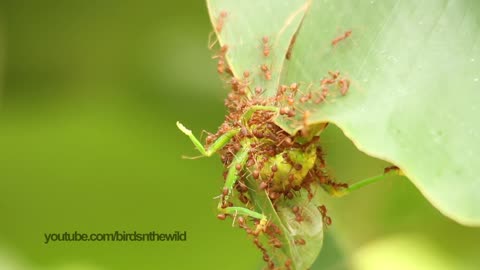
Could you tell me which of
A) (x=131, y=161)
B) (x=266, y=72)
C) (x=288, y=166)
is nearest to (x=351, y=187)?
(x=288, y=166)

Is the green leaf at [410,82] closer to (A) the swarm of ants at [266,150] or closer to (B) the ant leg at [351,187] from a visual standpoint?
(A) the swarm of ants at [266,150]

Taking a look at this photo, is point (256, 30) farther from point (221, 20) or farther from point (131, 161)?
point (131, 161)

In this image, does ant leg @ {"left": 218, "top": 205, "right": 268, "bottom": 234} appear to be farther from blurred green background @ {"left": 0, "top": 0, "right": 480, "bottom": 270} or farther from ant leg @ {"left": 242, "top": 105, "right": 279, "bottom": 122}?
blurred green background @ {"left": 0, "top": 0, "right": 480, "bottom": 270}

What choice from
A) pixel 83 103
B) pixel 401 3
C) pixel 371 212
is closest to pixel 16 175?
pixel 83 103

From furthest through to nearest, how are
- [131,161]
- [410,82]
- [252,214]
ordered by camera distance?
[131,161] → [252,214] → [410,82]

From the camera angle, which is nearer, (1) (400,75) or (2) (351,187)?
(1) (400,75)

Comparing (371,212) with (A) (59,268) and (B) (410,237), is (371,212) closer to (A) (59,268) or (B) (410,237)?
(B) (410,237)

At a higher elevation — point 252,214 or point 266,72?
point 266,72
